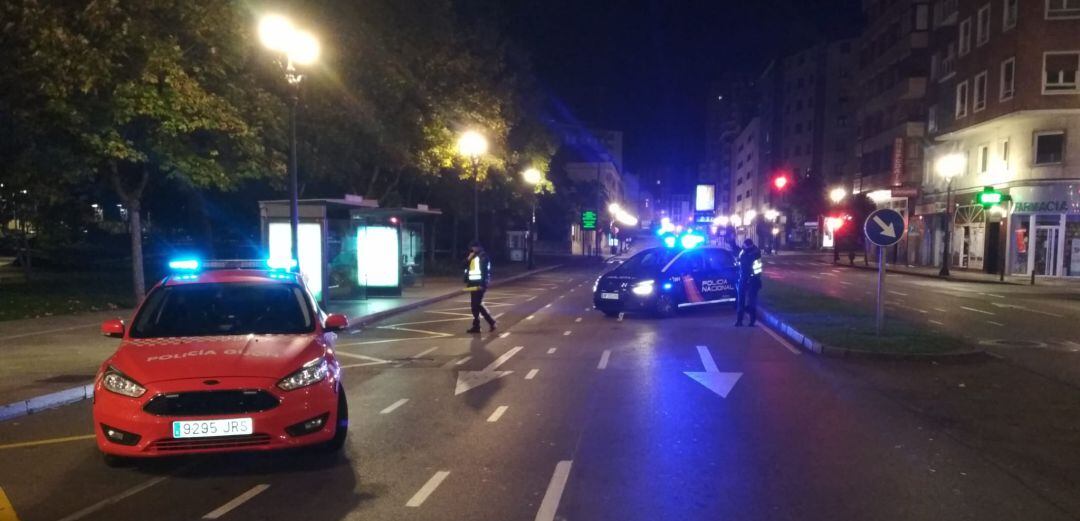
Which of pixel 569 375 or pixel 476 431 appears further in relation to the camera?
pixel 569 375

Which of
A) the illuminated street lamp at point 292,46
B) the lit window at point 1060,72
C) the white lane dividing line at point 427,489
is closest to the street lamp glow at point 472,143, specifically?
the illuminated street lamp at point 292,46

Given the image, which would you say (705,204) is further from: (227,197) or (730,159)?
(730,159)

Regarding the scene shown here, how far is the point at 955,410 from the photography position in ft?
27.5

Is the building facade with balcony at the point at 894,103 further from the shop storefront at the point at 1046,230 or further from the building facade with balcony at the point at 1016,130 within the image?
the shop storefront at the point at 1046,230

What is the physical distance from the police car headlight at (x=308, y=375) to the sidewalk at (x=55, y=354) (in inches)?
175

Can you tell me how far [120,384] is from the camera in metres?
5.98

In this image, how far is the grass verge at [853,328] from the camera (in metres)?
12.1

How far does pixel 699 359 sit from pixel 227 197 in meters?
24.0

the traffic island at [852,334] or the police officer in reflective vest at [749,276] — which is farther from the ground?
the police officer in reflective vest at [749,276]

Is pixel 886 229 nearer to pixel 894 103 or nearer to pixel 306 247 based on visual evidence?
pixel 306 247

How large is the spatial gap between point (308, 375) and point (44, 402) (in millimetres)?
4645

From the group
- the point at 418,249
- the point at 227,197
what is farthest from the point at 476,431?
the point at 227,197

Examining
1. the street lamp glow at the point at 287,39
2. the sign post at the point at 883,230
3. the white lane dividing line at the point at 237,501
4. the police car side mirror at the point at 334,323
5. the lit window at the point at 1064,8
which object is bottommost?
the white lane dividing line at the point at 237,501

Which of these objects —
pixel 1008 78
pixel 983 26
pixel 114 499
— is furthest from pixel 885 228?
pixel 983 26
